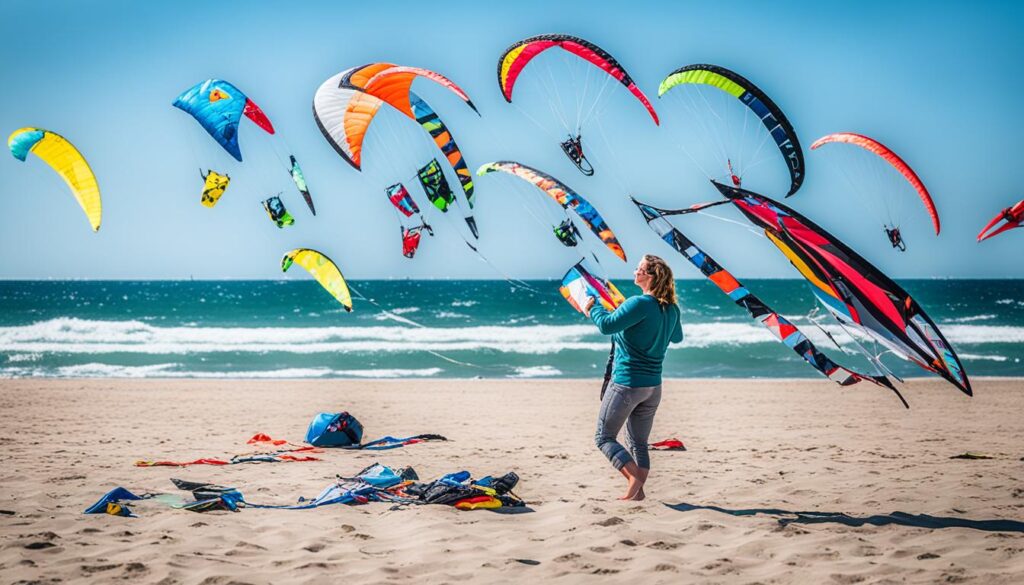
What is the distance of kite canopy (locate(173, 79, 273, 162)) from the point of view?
9.07m

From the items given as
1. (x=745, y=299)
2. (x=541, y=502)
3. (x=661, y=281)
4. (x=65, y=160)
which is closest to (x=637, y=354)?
(x=661, y=281)

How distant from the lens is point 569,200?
809cm

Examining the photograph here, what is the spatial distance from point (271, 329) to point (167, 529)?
28.8m

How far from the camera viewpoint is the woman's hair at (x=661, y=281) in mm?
4559

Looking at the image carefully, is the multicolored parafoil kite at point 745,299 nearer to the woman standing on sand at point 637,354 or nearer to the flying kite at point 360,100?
the woman standing on sand at point 637,354

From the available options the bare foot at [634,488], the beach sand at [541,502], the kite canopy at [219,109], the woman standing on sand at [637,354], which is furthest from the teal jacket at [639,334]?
the kite canopy at [219,109]

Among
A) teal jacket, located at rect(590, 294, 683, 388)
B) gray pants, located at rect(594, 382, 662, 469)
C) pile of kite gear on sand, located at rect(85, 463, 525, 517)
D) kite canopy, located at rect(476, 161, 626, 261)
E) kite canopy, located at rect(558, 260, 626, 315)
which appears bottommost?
pile of kite gear on sand, located at rect(85, 463, 525, 517)

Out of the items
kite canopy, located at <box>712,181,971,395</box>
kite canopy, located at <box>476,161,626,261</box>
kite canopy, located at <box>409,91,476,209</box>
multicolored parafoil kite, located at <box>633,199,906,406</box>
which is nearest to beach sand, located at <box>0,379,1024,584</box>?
multicolored parafoil kite, located at <box>633,199,906,406</box>

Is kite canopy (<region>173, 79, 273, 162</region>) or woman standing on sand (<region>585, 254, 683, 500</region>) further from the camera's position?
kite canopy (<region>173, 79, 273, 162</region>)

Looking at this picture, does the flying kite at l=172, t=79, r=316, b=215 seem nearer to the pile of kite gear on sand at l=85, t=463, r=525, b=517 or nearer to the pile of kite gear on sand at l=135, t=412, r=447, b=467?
the pile of kite gear on sand at l=135, t=412, r=447, b=467

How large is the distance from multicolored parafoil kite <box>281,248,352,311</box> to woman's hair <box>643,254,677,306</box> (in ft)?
20.3

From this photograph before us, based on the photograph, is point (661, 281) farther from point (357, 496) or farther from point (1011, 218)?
point (1011, 218)

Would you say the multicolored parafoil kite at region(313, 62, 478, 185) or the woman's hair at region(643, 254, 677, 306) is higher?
the multicolored parafoil kite at region(313, 62, 478, 185)

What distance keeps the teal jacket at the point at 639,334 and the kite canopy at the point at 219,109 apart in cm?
614
